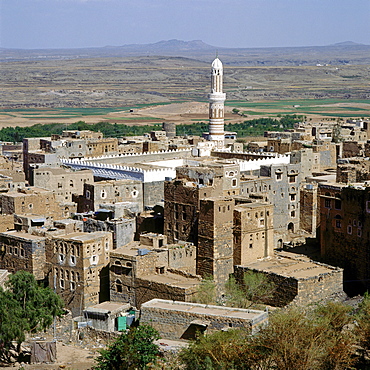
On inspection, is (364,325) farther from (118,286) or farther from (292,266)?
(118,286)

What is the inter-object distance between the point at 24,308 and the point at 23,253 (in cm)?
599

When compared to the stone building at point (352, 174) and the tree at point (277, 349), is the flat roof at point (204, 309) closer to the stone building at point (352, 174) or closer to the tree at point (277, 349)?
the tree at point (277, 349)

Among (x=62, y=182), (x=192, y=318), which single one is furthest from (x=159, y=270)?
(x=62, y=182)

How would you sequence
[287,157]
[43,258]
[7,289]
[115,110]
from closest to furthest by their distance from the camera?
[7,289]
[43,258]
[287,157]
[115,110]

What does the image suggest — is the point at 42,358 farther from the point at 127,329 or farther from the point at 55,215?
the point at 55,215

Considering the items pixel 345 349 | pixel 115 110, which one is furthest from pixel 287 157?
pixel 115 110

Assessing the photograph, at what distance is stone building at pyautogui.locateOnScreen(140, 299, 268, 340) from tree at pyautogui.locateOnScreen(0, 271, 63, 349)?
3910 millimetres

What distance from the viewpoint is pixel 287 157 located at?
51.9 meters

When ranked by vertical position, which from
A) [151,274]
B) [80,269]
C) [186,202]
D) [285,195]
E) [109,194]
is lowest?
[80,269]

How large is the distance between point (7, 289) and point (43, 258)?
3.01 meters

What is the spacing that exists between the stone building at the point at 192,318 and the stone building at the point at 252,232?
18.8ft

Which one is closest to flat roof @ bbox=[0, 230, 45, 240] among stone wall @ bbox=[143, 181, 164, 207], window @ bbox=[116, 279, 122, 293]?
window @ bbox=[116, 279, 122, 293]

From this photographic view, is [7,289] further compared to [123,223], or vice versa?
[123,223]

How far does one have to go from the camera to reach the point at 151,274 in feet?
108
